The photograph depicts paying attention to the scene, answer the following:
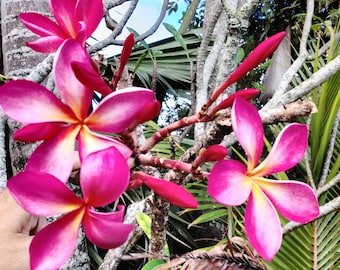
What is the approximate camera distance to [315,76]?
0.74 meters

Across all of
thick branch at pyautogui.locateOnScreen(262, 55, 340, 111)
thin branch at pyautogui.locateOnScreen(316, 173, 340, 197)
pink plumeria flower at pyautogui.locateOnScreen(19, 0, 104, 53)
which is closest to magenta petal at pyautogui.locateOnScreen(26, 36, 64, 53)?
pink plumeria flower at pyautogui.locateOnScreen(19, 0, 104, 53)

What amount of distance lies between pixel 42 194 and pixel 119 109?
6cm

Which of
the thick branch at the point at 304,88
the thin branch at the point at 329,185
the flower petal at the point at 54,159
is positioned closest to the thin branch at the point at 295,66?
the thick branch at the point at 304,88

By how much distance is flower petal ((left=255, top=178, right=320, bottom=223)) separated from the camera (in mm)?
243

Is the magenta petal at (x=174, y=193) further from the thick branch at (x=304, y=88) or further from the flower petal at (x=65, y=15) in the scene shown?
the thick branch at (x=304, y=88)

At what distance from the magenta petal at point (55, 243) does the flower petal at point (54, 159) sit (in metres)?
0.02

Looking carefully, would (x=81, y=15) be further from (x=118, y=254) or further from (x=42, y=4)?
(x=42, y=4)

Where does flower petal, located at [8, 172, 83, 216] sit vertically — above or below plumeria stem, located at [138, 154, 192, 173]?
above

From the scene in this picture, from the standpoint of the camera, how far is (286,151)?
256mm

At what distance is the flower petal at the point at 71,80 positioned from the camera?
23 cm

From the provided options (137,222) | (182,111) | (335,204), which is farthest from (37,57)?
(182,111)

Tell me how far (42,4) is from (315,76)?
0.60 meters

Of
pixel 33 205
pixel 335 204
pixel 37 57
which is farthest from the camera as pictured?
pixel 37 57

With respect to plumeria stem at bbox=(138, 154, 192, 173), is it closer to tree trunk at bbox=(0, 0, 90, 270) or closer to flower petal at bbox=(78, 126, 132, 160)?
flower petal at bbox=(78, 126, 132, 160)
